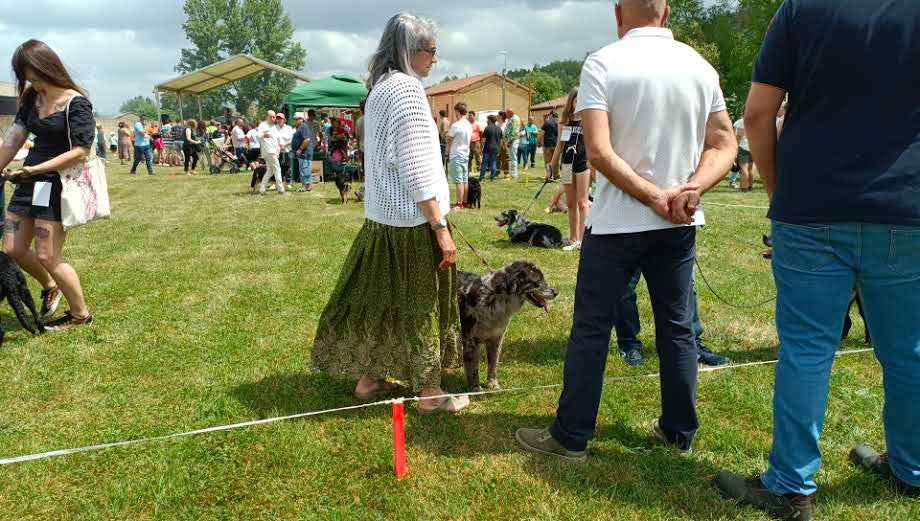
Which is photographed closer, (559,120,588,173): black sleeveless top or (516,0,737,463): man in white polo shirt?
(516,0,737,463): man in white polo shirt

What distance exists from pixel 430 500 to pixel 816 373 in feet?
5.40

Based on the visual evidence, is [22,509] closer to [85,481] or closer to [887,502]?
[85,481]

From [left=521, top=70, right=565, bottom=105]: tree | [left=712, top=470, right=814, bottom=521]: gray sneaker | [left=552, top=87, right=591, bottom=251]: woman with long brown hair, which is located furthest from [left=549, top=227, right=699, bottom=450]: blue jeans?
[left=521, top=70, right=565, bottom=105]: tree

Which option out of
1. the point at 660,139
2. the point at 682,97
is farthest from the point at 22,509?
the point at 682,97

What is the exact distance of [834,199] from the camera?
206 cm

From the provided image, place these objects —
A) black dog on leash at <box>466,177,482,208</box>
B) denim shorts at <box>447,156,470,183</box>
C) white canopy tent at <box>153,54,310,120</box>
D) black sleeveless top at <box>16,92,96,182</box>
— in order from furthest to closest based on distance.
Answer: white canopy tent at <box>153,54,310,120</box> → black dog on leash at <box>466,177,482,208</box> → denim shorts at <box>447,156,470,183</box> → black sleeveless top at <box>16,92,96,182</box>

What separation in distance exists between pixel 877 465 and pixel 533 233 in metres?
5.48

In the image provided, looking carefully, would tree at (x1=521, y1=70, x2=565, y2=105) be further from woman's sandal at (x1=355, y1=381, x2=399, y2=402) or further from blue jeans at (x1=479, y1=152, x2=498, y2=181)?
woman's sandal at (x1=355, y1=381, x2=399, y2=402)

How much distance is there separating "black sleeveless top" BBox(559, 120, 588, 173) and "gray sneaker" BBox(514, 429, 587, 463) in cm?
450

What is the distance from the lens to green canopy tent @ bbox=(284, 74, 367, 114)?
1798cm

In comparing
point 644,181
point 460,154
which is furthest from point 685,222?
point 460,154

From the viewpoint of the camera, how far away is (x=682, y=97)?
7.98ft

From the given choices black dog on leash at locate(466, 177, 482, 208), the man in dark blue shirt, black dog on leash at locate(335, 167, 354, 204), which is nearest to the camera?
the man in dark blue shirt

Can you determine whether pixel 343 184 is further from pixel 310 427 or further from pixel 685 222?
pixel 685 222
